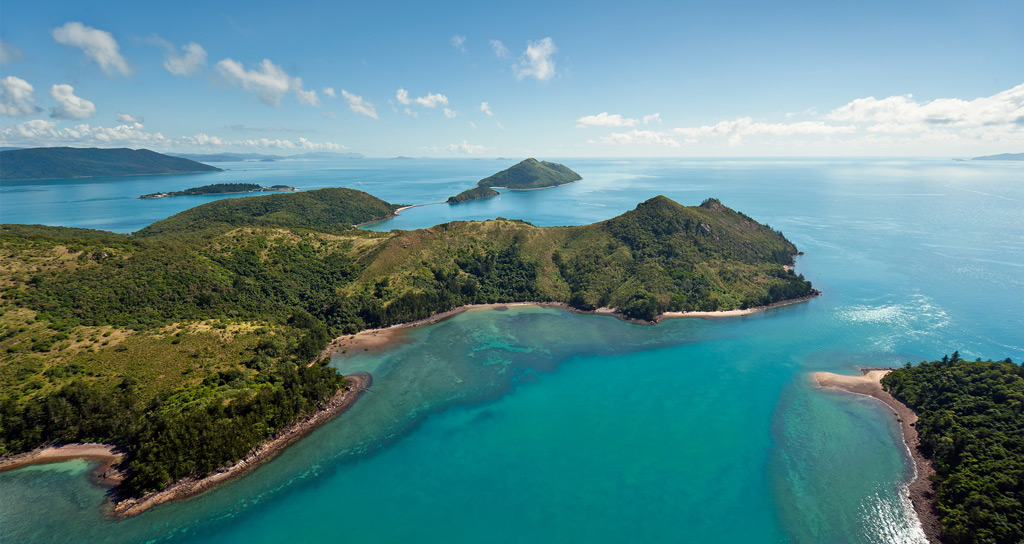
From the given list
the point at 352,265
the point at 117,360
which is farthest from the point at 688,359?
the point at 117,360

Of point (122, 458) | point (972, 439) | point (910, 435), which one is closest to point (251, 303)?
point (122, 458)

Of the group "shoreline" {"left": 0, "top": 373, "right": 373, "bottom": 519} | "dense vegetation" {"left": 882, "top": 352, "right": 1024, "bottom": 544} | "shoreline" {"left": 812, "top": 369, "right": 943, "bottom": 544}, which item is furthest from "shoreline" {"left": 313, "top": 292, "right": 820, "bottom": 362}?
"dense vegetation" {"left": 882, "top": 352, "right": 1024, "bottom": 544}

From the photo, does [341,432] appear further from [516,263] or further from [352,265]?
[516,263]

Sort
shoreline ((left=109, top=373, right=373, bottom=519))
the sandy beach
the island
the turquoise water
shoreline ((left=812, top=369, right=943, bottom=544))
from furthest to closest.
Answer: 1. the sandy beach
2. shoreline ((left=109, top=373, right=373, bottom=519))
3. shoreline ((left=812, top=369, right=943, bottom=544))
4. the turquoise water
5. the island

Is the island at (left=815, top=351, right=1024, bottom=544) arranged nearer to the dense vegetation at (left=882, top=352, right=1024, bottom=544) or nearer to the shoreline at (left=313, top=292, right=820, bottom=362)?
the dense vegetation at (left=882, top=352, right=1024, bottom=544)

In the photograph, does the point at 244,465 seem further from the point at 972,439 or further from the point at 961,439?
the point at 972,439
